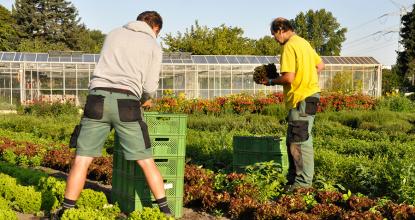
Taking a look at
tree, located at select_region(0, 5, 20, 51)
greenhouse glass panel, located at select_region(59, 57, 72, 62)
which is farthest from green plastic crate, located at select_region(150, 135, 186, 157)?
tree, located at select_region(0, 5, 20, 51)

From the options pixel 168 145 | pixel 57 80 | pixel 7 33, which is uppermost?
pixel 7 33

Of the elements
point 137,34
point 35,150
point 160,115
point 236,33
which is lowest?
point 35,150

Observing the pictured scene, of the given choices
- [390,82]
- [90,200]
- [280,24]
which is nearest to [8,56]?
[280,24]

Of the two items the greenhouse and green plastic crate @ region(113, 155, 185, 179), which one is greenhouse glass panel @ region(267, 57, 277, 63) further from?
green plastic crate @ region(113, 155, 185, 179)

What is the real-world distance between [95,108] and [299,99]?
6.76ft

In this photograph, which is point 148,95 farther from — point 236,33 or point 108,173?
point 236,33

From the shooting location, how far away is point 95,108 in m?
4.47

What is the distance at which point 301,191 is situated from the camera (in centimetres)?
526

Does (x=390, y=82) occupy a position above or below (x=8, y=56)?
below

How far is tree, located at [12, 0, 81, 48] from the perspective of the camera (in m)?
56.2

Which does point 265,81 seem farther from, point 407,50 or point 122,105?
point 407,50

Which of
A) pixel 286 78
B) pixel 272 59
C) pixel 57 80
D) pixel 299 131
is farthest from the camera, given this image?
pixel 272 59

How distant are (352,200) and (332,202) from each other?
0.20 metres

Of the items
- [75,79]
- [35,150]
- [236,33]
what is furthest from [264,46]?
[35,150]
